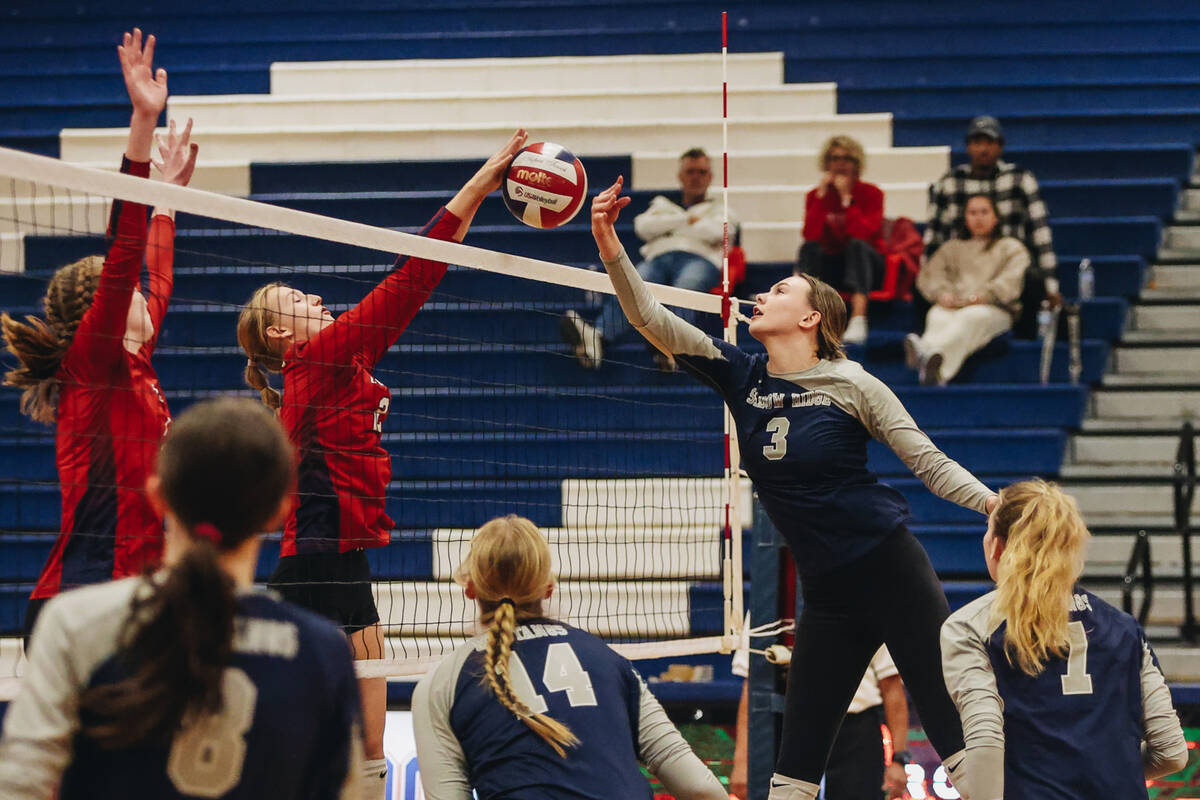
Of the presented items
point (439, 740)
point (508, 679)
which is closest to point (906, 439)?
point (508, 679)

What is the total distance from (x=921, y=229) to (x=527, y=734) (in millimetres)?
7355

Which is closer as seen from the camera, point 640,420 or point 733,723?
point 733,723

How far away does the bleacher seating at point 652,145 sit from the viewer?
7.97 metres

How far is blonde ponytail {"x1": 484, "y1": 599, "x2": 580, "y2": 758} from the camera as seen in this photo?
269 centimetres

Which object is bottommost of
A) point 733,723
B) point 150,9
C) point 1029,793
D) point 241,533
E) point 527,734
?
point 733,723

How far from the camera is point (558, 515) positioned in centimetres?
792

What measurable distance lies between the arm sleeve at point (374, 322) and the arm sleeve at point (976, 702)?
1.76 m

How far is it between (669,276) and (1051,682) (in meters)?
5.47

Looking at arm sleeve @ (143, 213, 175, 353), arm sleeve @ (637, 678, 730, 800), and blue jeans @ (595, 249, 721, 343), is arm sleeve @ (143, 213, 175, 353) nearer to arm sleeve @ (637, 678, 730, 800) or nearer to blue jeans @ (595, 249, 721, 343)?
arm sleeve @ (637, 678, 730, 800)

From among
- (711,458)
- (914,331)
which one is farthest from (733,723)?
(914,331)

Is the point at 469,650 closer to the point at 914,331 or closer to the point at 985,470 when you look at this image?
the point at 985,470

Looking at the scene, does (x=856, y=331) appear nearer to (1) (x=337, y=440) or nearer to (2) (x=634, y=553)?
(2) (x=634, y=553)

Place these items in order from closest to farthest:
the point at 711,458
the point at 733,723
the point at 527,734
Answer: the point at 527,734 < the point at 733,723 < the point at 711,458

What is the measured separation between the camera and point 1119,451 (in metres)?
8.09
